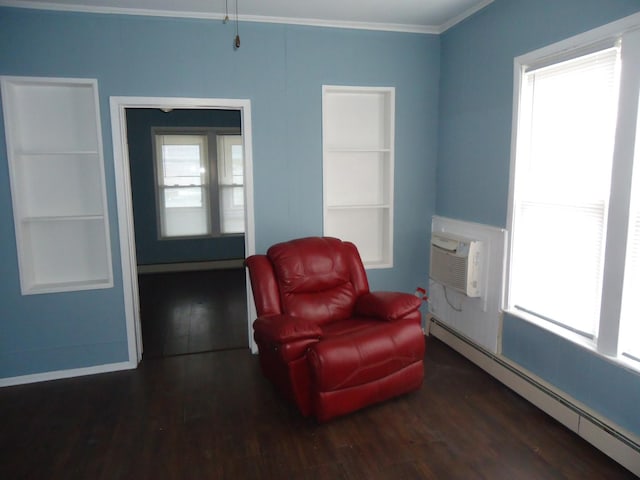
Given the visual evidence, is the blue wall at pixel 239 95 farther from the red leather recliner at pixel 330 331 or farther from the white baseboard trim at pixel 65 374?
the red leather recliner at pixel 330 331

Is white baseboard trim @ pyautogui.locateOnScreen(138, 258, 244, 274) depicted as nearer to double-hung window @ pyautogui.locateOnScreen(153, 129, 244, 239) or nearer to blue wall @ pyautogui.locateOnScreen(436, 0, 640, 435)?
double-hung window @ pyautogui.locateOnScreen(153, 129, 244, 239)

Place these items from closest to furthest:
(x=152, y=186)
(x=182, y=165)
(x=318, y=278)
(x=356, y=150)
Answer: (x=318, y=278)
(x=356, y=150)
(x=152, y=186)
(x=182, y=165)

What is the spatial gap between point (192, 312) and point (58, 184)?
6.57 feet

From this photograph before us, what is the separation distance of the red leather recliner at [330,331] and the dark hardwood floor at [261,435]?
8.0 inches

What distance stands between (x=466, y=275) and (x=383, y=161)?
1.30 meters

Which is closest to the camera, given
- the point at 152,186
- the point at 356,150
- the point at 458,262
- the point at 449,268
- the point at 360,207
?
the point at 458,262

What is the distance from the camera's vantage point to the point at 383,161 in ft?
13.1

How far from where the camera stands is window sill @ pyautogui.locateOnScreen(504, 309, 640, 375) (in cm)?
220

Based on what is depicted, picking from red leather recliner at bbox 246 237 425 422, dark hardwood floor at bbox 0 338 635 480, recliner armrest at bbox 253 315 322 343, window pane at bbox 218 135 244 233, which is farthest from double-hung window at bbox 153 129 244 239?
recliner armrest at bbox 253 315 322 343

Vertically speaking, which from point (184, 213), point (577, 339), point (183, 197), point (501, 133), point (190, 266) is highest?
Answer: point (501, 133)

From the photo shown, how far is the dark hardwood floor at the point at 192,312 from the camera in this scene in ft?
12.9

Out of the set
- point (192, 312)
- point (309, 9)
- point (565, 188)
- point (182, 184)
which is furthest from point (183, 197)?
point (565, 188)

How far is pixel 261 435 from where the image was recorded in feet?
8.42

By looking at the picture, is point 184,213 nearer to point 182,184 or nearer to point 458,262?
point 182,184
